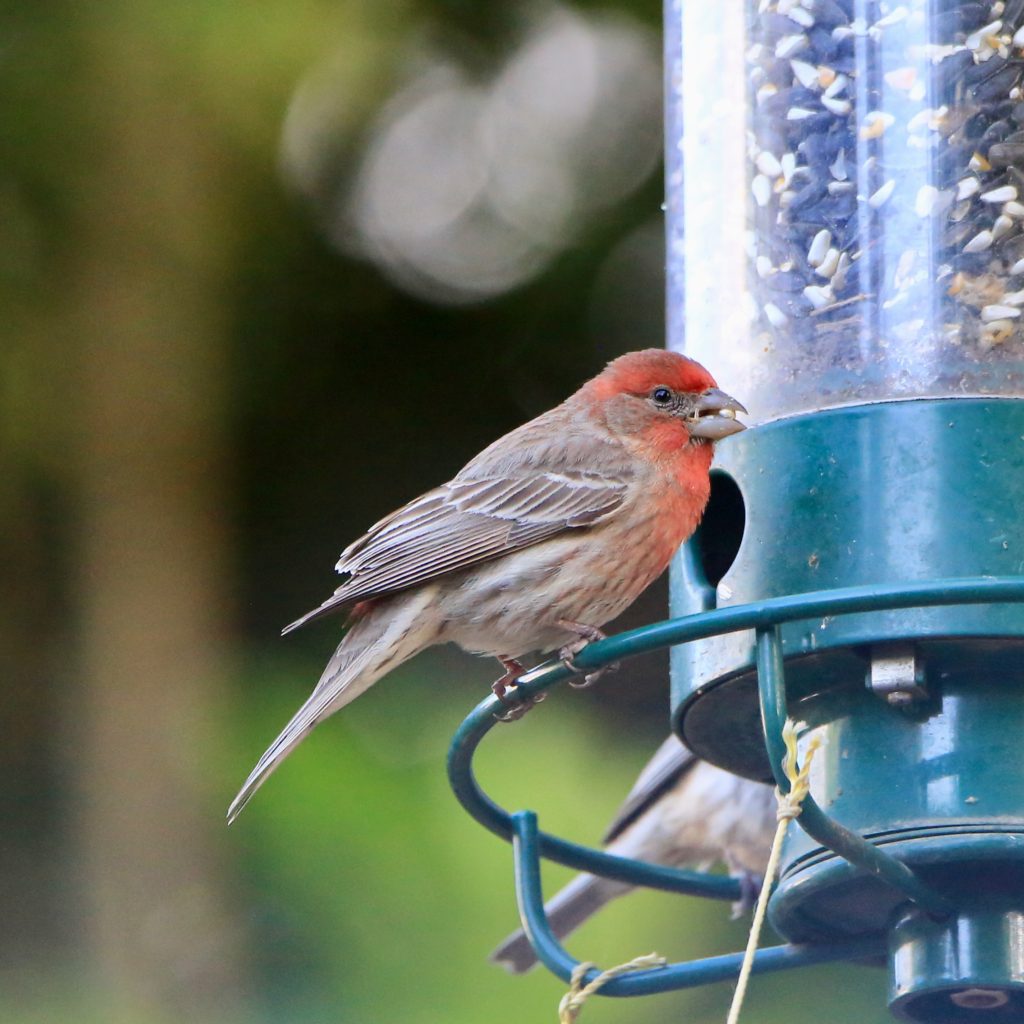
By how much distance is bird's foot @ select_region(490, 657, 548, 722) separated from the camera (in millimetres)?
4979

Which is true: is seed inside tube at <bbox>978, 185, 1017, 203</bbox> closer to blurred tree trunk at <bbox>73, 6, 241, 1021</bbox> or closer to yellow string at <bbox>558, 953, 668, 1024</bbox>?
yellow string at <bbox>558, 953, 668, 1024</bbox>

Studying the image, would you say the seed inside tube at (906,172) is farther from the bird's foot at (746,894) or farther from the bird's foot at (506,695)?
the bird's foot at (746,894)

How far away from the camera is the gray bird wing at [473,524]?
5.69m

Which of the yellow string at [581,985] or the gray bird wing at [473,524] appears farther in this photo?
the gray bird wing at [473,524]

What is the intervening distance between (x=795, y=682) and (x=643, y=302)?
8.38 ft

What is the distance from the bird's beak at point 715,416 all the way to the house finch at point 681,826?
1.47 m

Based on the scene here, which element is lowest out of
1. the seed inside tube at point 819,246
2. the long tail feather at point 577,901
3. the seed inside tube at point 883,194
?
the long tail feather at point 577,901

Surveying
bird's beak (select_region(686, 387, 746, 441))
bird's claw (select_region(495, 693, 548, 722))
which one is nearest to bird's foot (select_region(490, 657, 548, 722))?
bird's claw (select_region(495, 693, 548, 722))

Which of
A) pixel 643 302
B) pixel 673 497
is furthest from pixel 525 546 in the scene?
pixel 643 302

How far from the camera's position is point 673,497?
557 cm

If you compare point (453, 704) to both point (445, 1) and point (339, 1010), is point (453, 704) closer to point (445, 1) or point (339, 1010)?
point (339, 1010)

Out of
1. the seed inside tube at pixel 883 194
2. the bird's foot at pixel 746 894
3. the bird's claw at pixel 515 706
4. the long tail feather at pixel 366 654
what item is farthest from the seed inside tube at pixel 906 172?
the bird's foot at pixel 746 894

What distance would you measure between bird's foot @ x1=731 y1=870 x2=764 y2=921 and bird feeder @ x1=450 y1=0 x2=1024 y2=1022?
0.11 meters

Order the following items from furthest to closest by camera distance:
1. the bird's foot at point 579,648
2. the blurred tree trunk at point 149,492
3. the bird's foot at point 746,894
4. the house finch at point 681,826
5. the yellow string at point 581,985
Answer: the house finch at point 681,826, the blurred tree trunk at point 149,492, the bird's foot at point 746,894, the bird's foot at point 579,648, the yellow string at point 581,985
